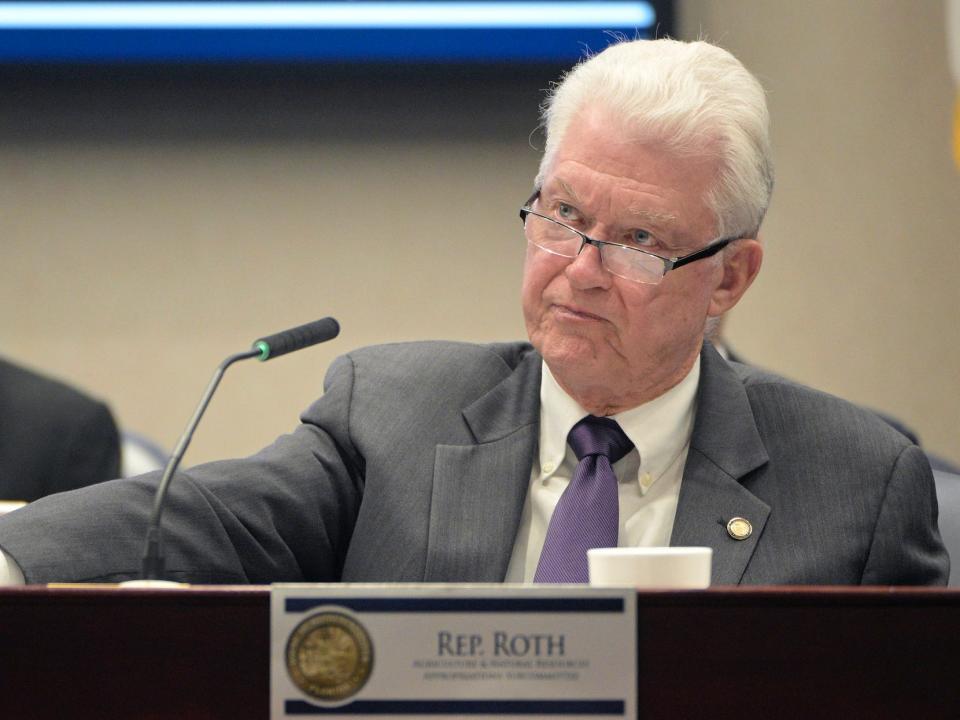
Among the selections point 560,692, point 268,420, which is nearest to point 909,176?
point 268,420

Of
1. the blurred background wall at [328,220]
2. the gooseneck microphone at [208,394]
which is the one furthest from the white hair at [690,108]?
the blurred background wall at [328,220]

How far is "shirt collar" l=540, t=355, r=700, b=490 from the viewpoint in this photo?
1859 millimetres

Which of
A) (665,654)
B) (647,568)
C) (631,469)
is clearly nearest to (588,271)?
(631,469)

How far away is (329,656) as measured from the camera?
987mm

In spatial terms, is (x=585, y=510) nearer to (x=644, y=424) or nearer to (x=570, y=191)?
(x=644, y=424)

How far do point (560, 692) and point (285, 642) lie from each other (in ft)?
0.69

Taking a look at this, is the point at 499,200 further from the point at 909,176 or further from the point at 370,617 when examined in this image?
the point at 370,617

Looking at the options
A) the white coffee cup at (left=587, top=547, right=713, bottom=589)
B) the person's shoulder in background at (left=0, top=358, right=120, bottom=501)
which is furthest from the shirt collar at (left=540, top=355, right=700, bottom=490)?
the person's shoulder in background at (left=0, top=358, right=120, bottom=501)

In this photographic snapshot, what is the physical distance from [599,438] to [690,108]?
47cm

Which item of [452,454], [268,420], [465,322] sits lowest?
[268,420]

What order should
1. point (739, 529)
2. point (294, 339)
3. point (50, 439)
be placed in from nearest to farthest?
1. point (294, 339)
2. point (739, 529)
3. point (50, 439)

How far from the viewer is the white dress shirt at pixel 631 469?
1.80 m

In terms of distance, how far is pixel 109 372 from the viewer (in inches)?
146

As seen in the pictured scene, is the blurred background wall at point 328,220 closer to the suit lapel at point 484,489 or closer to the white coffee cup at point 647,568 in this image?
the suit lapel at point 484,489
